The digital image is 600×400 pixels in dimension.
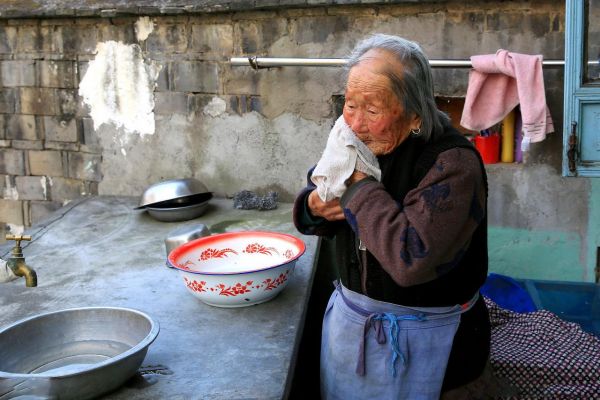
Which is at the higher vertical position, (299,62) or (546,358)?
(299,62)

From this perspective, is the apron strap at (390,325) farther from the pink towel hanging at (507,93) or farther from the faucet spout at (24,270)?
the pink towel hanging at (507,93)

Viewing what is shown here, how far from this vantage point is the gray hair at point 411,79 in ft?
5.73

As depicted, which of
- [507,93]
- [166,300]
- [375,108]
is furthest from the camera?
[507,93]

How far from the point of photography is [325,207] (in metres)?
1.93

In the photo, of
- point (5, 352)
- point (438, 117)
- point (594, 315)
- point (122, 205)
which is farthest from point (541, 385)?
point (122, 205)

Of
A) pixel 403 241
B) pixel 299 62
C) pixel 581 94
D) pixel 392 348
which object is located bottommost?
pixel 392 348

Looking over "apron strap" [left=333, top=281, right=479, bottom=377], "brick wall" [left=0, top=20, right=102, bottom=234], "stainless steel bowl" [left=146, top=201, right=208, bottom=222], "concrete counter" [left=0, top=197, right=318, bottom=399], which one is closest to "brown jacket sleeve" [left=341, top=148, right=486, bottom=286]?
"apron strap" [left=333, top=281, right=479, bottom=377]

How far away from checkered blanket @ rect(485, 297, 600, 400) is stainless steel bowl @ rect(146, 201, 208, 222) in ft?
6.60

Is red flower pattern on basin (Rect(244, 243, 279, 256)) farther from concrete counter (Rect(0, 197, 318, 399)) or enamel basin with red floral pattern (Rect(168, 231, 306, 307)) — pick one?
concrete counter (Rect(0, 197, 318, 399))

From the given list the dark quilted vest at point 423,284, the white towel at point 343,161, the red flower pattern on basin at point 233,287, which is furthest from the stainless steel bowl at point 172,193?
the white towel at point 343,161

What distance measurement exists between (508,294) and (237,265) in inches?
66.1

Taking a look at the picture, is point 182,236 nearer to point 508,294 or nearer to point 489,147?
point 508,294

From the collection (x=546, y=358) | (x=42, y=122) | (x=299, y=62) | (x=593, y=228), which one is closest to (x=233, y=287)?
(x=546, y=358)

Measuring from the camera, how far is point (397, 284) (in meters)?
1.90
